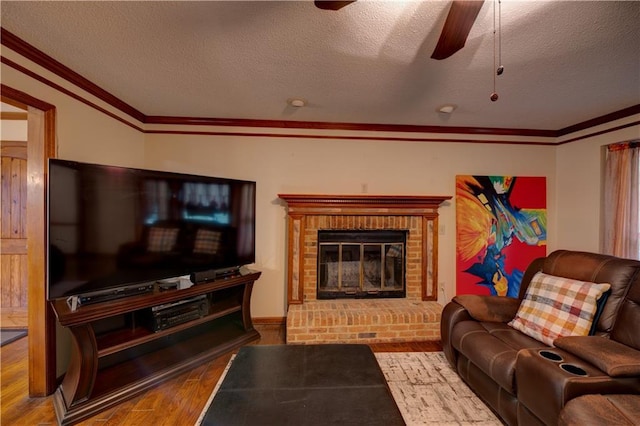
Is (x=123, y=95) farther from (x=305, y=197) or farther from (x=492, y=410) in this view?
(x=492, y=410)

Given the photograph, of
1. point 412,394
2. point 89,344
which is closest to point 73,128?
point 89,344

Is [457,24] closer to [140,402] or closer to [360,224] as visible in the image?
[360,224]

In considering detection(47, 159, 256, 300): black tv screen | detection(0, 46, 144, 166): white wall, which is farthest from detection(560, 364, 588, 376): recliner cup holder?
detection(0, 46, 144, 166): white wall

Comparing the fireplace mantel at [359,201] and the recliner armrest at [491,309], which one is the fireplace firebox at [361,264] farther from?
the recliner armrest at [491,309]

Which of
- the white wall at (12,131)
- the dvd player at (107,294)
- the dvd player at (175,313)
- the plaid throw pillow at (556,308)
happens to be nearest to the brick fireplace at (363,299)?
the dvd player at (175,313)

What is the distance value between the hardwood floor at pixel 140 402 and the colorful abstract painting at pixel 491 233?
2.98m

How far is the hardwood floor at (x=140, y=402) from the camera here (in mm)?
1786

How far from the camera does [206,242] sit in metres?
2.64

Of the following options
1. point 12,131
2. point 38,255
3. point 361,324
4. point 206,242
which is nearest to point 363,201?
point 361,324

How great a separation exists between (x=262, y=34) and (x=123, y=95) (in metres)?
1.76

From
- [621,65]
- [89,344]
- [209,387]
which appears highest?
[621,65]

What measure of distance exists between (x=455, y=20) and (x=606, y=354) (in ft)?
5.94

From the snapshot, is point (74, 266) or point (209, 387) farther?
point (209, 387)

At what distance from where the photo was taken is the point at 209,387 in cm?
212
